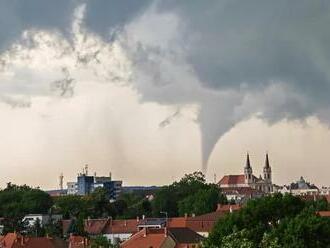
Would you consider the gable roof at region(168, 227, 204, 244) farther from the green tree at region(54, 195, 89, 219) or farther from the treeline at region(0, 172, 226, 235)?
the green tree at region(54, 195, 89, 219)

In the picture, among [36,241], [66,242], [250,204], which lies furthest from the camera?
[66,242]

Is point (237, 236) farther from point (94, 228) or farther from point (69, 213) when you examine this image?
point (69, 213)

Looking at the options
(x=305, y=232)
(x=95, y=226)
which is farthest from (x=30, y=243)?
(x=95, y=226)

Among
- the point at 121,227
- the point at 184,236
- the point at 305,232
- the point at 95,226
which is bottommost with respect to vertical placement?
the point at 305,232

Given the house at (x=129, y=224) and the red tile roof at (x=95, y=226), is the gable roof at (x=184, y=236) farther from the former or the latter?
the red tile roof at (x=95, y=226)

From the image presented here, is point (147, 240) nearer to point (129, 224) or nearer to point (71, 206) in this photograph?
point (129, 224)

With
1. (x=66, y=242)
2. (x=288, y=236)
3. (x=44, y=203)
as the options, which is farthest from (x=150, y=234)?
(x=44, y=203)

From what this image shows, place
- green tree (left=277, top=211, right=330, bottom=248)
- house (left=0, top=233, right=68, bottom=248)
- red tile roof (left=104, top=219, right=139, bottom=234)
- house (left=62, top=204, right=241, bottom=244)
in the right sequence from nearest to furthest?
green tree (left=277, top=211, right=330, bottom=248)
house (left=0, top=233, right=68, bottom=248)
house (left=62, top=204, right=241, bottom=244)
red tile roof (left=104, top=219, right=139, bottom=234)

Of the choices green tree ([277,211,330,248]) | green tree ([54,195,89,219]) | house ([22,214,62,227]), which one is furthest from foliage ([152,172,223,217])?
green tree ([277,211,330,248])
